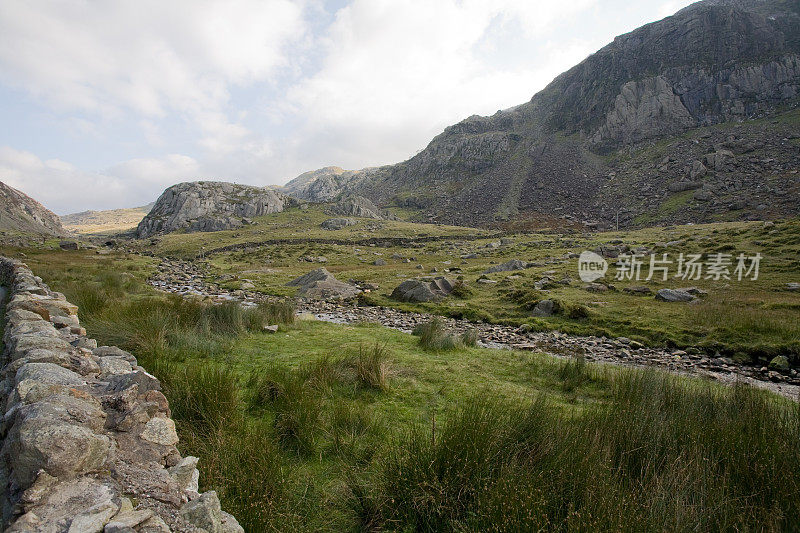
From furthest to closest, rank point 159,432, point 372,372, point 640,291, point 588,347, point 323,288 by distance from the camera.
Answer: point 323,288
point 640,291
point 588,347
point 372,372
point 159,432

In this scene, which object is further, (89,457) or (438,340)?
(438,340)

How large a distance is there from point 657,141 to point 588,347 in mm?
119173

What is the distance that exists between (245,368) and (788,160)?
10191 centimetres

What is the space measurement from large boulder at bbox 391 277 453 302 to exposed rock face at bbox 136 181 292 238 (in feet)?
252

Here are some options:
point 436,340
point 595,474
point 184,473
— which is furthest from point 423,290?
point 184,473

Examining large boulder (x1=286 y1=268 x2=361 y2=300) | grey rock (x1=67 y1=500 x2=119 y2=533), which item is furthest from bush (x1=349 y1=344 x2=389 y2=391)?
large boulder (x1=286 y1=268 x2=361 y2=300)

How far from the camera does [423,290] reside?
65.2 feet

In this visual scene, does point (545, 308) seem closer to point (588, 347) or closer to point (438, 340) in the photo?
point (588, 347)

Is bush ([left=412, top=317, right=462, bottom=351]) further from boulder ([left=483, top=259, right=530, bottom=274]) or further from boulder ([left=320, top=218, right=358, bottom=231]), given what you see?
boulder ([left=320, top=218, right=358, bottom=231])

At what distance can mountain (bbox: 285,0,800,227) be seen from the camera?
7069cm

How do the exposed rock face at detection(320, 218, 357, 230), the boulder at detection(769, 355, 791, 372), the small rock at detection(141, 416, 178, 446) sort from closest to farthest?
the small rock at detection(141, 416, 178, 446) → the boulder at detection(769, 355, 791, 372) → the exposed rock face at detection(320, 218, 357, 230)

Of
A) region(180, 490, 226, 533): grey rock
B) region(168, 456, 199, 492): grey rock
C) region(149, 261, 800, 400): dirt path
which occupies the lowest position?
region(149, 261, 800, 400): dirt path

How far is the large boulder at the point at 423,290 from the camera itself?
771 inches

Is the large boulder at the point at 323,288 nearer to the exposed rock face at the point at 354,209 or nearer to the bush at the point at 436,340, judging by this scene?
the bush at the point at 436,340
